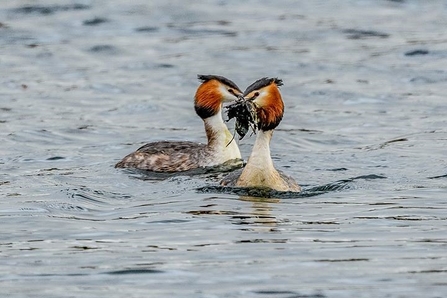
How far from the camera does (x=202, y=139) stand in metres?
18.0

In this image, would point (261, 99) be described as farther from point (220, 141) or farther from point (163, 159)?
point (220, 141)

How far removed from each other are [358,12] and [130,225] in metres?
16.0

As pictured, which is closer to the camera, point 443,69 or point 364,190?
point 364,190

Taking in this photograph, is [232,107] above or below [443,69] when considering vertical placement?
above

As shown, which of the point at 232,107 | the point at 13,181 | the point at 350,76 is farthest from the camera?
the point at 350,76

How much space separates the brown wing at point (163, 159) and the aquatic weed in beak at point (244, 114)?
6.87 ft

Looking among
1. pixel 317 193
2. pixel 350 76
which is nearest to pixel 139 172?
pixel 317 193

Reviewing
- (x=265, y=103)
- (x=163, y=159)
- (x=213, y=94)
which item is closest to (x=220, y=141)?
(x=213, y=94)

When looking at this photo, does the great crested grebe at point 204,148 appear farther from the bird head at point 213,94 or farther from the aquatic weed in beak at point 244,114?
the aquatic weed in beak at point 244,114

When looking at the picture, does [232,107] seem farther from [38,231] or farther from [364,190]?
[38,231]

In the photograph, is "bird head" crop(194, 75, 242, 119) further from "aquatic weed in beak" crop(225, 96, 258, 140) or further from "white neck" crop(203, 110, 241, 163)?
"aquatic weed in beak" crop(225, 96, 258, 140)

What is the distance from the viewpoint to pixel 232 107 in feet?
42.5

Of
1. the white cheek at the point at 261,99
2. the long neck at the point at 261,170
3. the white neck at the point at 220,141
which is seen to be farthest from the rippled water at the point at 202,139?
the white cheek at the point at 261,99

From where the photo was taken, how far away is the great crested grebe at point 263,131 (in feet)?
42.1
